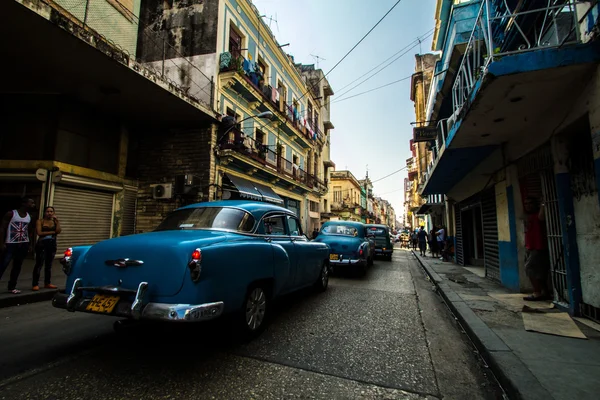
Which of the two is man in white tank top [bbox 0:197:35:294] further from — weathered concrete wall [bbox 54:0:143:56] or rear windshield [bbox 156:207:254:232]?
weathered concrete wall [bbox 54:0:143:56]

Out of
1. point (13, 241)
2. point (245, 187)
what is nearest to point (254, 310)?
point (13, 241)

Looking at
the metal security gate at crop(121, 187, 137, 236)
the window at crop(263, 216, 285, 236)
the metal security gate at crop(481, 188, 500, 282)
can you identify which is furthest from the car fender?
the metal security gate at crop(121, 187, 137, 236)

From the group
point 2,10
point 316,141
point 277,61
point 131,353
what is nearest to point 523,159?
point 131,353

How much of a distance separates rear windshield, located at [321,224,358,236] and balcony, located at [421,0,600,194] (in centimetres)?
376

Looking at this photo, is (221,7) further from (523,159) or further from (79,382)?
(79,382)

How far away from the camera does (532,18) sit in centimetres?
525

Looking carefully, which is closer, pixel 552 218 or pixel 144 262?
pixel 144 262

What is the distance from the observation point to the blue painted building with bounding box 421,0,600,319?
145 inches

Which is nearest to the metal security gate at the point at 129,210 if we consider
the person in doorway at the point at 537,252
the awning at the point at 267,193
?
the awning at the point at 267,193

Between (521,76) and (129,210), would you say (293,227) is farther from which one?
(129,210)

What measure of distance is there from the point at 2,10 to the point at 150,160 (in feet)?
24.1

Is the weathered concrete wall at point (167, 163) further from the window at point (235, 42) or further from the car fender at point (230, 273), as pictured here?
the car fender at point (230, 273)

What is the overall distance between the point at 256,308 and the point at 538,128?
5.53m

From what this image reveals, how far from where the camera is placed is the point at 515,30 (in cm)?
552
